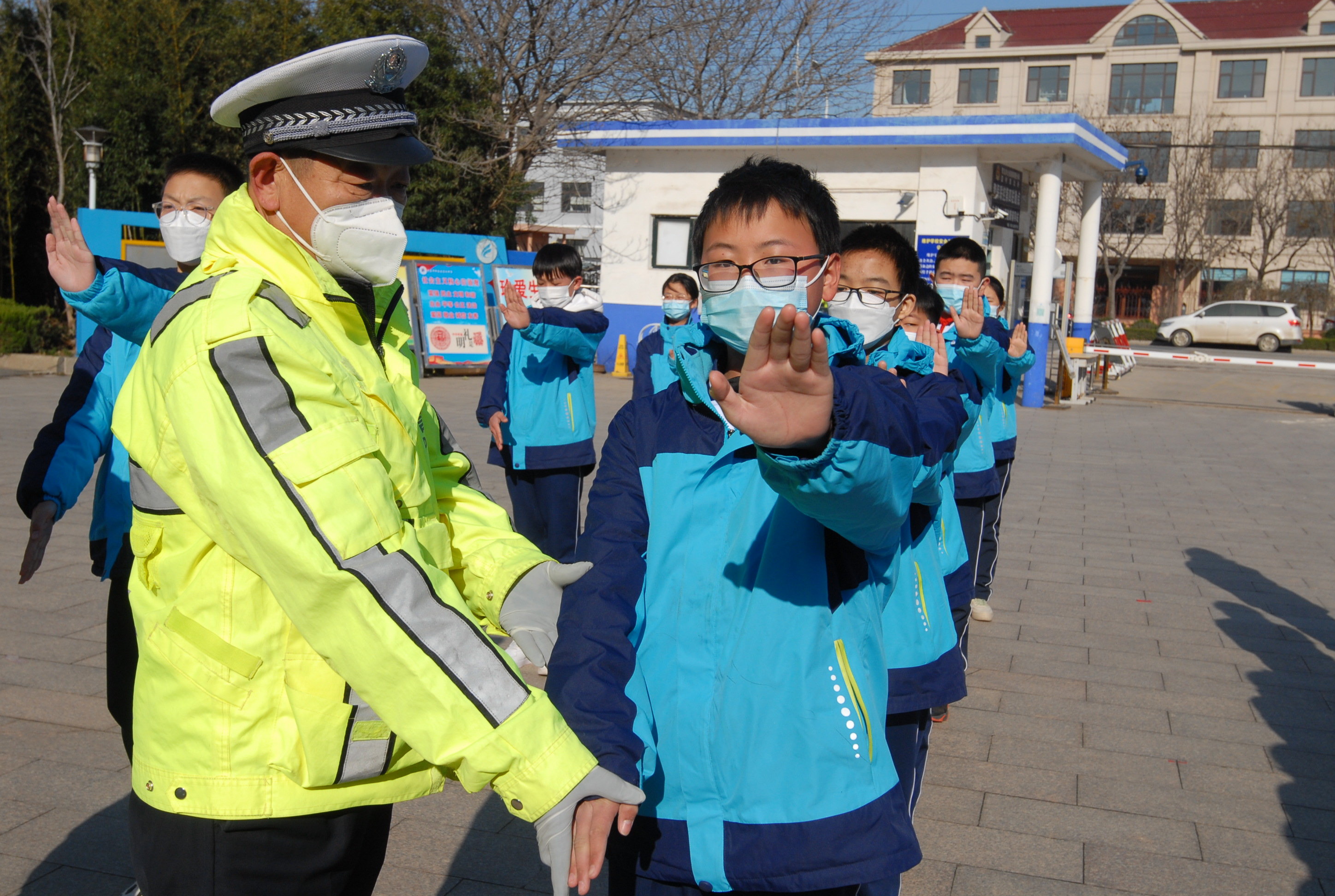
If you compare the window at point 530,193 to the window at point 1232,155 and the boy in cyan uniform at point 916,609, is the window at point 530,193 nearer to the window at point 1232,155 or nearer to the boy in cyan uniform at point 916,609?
the boy in cyan uniform at point 916,609

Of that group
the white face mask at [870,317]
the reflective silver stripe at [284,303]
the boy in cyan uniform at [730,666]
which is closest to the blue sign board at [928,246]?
the white face mask at [870,317]

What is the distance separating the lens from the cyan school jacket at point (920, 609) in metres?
2.62

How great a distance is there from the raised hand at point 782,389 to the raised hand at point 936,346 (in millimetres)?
1151

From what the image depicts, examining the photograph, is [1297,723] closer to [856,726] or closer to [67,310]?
[856,726]

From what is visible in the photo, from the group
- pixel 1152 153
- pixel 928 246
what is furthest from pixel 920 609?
pixel 1152 153

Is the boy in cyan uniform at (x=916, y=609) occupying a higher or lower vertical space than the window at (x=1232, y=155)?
lower

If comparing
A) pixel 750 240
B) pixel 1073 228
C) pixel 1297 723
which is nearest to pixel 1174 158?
pixel 1073 228

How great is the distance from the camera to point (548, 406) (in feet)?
20.0

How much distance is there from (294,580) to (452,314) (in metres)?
17.6

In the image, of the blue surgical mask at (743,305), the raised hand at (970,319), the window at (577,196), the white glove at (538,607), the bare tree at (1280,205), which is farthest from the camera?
the bare tree at (1280,205)

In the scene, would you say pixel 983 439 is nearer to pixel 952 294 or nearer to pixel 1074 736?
pixel 952 294

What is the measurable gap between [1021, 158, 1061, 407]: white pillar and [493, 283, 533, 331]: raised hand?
1370cm

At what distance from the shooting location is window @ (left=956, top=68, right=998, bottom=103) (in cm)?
6031

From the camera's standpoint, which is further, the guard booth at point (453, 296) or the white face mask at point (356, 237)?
the guard booth at point (453, 296)
